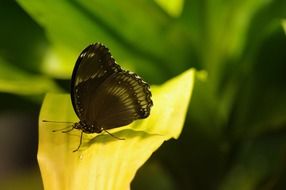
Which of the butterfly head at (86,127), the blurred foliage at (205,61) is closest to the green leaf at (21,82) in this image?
the blurred foliage at (205,61)

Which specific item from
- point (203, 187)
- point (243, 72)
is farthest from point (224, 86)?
point (203, 187)

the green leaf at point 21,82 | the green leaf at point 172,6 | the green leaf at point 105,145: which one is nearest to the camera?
the green leaf at point 105,145

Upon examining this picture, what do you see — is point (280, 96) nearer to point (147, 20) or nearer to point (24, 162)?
point (147, 20)

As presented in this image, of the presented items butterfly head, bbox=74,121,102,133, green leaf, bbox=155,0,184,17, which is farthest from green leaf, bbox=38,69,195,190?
green leaf, bbox=155,0,184,17

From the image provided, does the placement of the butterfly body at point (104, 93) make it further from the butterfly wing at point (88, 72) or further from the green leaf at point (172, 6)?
the green leaf at point (172, 6)

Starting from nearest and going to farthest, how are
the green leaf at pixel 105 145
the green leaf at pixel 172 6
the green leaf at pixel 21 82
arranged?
the green leaf at pixel 105 145
the green leaf at pixel 21 82
the green leaf at pixel 172 6

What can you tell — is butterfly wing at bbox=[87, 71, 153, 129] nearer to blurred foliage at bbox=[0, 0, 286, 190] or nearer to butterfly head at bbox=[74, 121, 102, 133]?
butterfly head at bbox=[74, 121, 102, 133]

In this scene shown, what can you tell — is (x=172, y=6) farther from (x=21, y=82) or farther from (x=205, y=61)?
(x=21, y=82)
